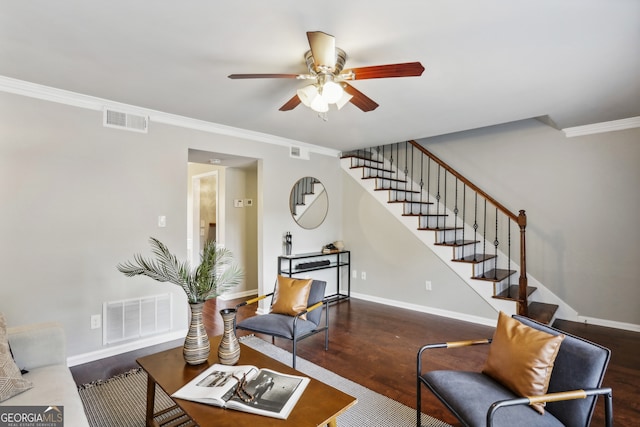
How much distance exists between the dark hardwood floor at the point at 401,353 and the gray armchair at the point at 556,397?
57 cm

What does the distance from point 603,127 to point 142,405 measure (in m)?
5.32

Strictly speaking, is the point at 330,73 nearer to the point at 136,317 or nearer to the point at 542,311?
the point at 136,317

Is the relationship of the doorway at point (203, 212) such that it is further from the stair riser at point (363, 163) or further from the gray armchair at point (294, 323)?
the gray armchair at point (294, 323)

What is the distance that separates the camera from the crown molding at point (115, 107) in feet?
8.66

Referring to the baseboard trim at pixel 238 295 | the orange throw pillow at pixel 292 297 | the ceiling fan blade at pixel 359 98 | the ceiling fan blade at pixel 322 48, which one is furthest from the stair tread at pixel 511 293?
the baseboard trim at pixel 238 295

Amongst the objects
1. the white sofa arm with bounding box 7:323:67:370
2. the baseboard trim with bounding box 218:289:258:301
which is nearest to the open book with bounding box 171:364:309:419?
the white sofa arm with bounding box 7:323:67:370

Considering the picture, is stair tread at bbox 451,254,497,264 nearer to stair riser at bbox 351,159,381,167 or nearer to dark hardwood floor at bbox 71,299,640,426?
dark hardwood floor at bbox 71,299,640,426

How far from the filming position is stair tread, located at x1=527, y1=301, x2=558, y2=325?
3496mm

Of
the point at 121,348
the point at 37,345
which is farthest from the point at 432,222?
the point at 37,345

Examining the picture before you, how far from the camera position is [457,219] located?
496 centimetres

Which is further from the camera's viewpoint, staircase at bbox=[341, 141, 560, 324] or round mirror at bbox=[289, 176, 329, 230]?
round mirror at bbox=[289, 176, 329, 230]

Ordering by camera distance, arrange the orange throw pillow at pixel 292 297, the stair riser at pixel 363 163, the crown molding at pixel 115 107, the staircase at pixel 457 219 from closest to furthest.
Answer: the crown molding at pixel 115 107, the orange throw pillow at pixel 292 297, the staircase at pixel 457 219, the stair riser at pixel 363 163

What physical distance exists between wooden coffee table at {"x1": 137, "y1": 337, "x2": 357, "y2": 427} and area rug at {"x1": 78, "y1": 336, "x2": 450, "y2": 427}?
0.23m

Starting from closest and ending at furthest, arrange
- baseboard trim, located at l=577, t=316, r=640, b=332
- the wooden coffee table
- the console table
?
the wooden coffee table, baseboard trim, located at l=577, t=316, r=640, b=332, the console table
